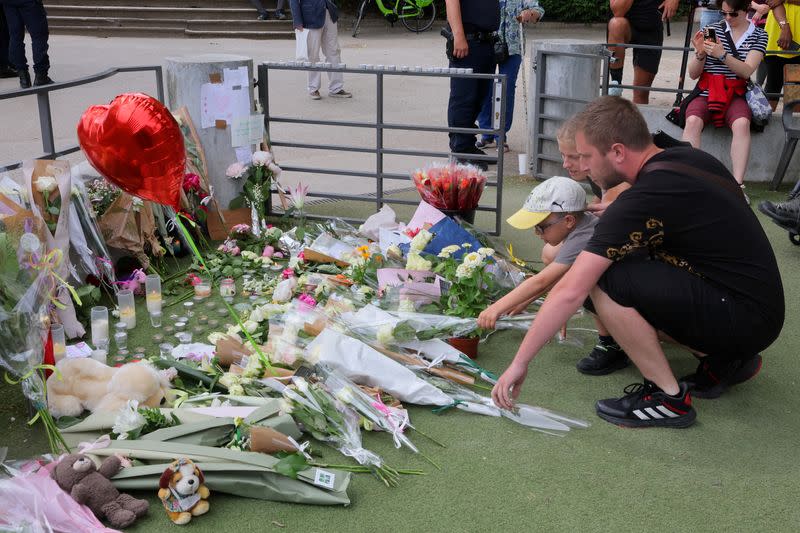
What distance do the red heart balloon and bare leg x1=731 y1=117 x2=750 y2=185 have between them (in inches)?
164

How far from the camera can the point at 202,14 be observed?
1714cm

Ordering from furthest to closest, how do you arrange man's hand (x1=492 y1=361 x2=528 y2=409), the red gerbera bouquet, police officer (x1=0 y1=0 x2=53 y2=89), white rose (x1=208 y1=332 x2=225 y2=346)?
police officer (x1=0 y1=0 x2=53 y2=89), the red gerbera bouquet, white rose (x1=208 y1=332 x2=225 y2=346), man's hand (x1=492 y1=361 x2=528 y2=409)

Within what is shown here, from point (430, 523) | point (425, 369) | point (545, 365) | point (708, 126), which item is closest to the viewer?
point (430, 523)

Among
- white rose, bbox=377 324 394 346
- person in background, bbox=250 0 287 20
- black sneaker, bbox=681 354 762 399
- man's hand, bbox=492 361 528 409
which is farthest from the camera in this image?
person in background, bbox=250 0 287 20

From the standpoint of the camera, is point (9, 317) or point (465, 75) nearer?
point (9, 317)

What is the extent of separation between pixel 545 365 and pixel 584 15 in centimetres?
1612

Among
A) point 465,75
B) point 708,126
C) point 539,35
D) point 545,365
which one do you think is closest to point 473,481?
point 545,365

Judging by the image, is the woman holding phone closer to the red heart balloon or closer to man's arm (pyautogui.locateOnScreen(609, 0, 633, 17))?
man's arm (pyautogui.locateOnScreen(609, 0, 633, 17))

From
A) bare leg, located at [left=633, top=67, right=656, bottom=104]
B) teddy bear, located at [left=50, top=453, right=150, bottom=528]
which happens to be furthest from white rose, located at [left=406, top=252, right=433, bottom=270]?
bare leg, located at [left=633, top=67, right=656, bottom=104]

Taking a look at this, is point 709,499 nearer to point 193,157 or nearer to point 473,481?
point 473,481

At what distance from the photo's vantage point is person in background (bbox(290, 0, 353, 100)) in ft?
31.4

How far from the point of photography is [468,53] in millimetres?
6598

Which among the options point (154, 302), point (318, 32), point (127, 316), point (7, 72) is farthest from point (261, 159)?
point (7, 72)

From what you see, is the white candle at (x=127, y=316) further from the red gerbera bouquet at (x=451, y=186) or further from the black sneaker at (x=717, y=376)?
the black sneaker at (x=717, y=376)
